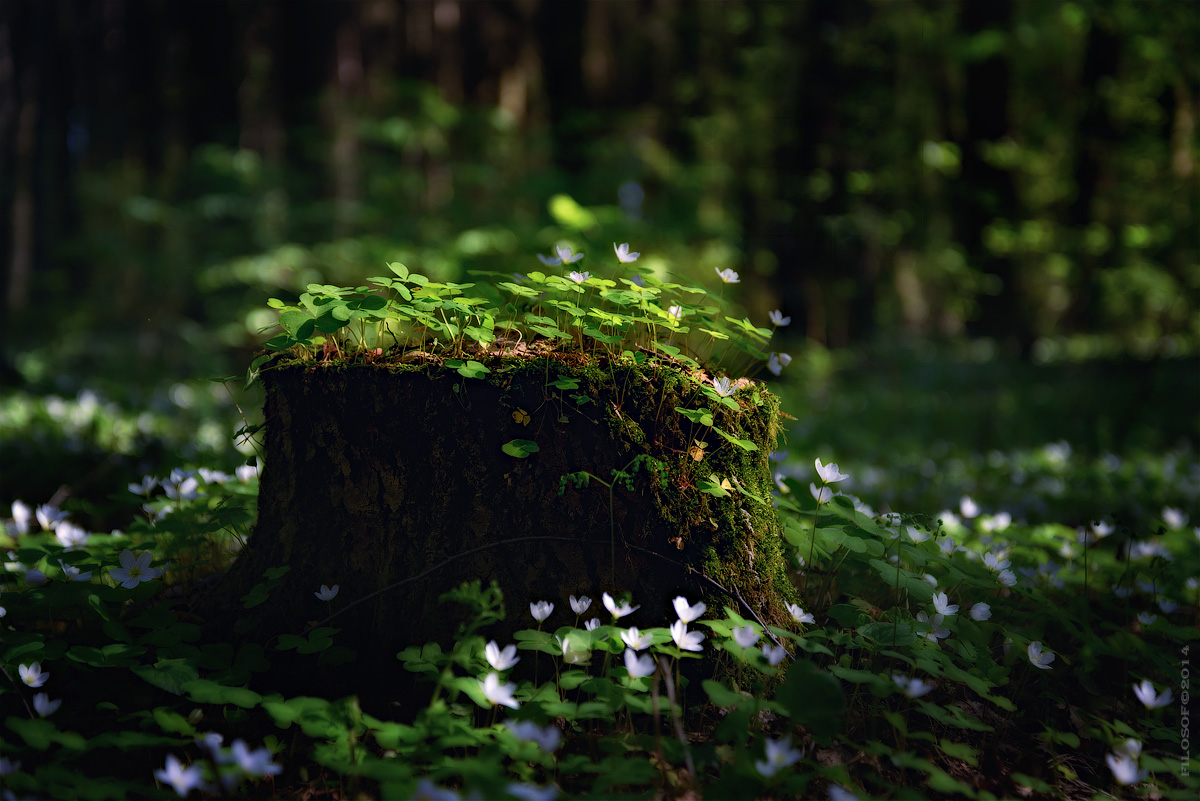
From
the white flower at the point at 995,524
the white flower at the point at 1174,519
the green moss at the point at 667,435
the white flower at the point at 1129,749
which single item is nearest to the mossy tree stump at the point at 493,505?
the green moss at the point at 667,435

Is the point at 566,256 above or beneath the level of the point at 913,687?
above

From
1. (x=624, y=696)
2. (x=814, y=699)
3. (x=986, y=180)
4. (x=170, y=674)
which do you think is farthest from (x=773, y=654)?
(x=986, y=180)

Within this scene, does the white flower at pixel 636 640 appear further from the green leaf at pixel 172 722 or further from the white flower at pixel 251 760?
the green leaf at pixel 172 722

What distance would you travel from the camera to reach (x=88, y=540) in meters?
2.41

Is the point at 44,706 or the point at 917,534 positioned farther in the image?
the point at 917,534

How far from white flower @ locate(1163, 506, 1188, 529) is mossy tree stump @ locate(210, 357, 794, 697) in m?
2.46

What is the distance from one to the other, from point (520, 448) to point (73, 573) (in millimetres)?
1427

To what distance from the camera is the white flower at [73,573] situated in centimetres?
202

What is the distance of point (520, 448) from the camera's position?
6.01 ft

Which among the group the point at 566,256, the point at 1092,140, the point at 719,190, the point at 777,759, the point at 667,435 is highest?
the point at 1092,140

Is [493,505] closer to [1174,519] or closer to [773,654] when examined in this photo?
[773,654]

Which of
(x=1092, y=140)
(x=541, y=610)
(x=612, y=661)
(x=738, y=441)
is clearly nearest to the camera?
(x=541, y=610)

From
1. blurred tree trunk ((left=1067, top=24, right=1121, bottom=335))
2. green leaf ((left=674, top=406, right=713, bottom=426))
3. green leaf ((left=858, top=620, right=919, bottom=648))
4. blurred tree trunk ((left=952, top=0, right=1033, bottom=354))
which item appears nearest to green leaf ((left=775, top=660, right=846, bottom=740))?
green leaf ((left=858, top=620, right=919, bottom=648))

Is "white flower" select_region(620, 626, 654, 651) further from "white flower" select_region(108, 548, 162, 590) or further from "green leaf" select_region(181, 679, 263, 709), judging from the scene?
"white flower" select_region(108, 548, 162, 590)
